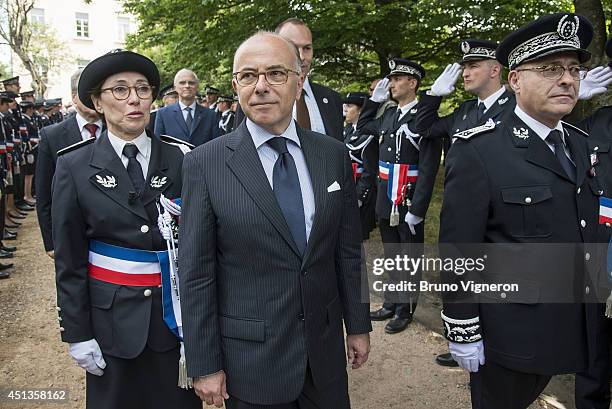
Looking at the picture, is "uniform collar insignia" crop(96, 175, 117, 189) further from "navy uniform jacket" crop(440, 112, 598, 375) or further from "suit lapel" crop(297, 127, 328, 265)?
"navy uniform jacket" crop(440, 112, 598, 375)

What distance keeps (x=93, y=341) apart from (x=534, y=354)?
1.99 meters

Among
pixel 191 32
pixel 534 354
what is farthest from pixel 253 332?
pixel 191 32

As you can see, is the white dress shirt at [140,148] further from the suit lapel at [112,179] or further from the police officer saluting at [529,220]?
the police officer saluting at [529,220]

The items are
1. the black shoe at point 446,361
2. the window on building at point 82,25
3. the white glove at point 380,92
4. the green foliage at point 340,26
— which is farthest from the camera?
the window on building at point 82,25

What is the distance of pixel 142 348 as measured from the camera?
7.98 ft

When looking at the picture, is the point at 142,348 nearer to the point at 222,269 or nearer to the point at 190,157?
the point at 222,269

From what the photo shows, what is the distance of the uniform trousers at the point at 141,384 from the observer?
2.48 meters

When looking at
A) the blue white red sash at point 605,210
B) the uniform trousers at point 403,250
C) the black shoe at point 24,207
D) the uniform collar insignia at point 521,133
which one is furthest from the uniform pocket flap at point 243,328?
the black shoe at point 24,207

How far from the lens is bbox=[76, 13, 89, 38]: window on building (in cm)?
3925

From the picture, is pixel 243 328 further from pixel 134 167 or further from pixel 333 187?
pixel 134 167

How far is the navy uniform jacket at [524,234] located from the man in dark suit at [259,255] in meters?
0.67

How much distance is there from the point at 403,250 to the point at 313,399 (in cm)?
329

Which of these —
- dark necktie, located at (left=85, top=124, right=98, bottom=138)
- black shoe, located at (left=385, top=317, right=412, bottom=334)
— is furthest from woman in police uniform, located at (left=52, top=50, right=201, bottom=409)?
black shoe, located at (left=385, top=317, right=412, bottom=334)

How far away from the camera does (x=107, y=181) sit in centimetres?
246
